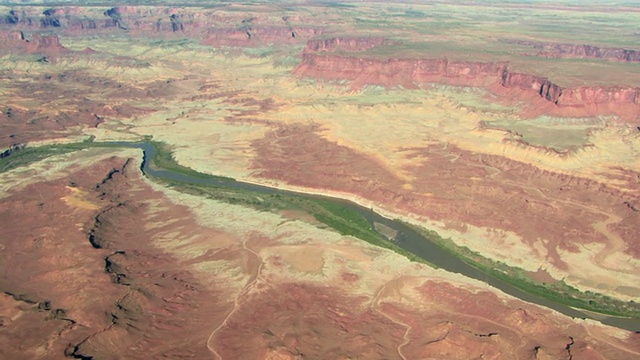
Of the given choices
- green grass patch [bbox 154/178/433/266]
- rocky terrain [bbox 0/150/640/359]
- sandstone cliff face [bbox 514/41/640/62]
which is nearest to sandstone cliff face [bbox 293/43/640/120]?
sandstone cliff face [bbox 514/41/640/62]

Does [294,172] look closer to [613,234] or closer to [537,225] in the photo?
[537,225]

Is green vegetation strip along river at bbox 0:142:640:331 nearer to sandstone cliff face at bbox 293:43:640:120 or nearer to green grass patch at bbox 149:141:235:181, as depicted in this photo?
green grass patch at bbox 149:141:235:181

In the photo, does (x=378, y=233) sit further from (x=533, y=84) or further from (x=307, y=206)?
(x=533, y=84)

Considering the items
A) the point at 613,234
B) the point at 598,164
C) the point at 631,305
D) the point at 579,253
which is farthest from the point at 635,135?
the point at 631,305

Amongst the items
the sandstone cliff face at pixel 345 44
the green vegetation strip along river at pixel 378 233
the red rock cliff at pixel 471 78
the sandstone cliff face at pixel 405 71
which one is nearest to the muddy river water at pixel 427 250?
the green vegetation strip along river at pixel 378 233

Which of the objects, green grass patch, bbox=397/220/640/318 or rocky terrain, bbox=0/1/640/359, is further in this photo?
green grass patch, bbox=397/220/640/318

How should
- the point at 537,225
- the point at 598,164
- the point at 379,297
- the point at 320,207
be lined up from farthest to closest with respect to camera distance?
1. the point at 598,164
2. the point at 320,207
3. the point at 537,225
4. the point at 379,297

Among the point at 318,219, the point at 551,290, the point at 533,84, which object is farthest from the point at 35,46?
the point at 551,290
